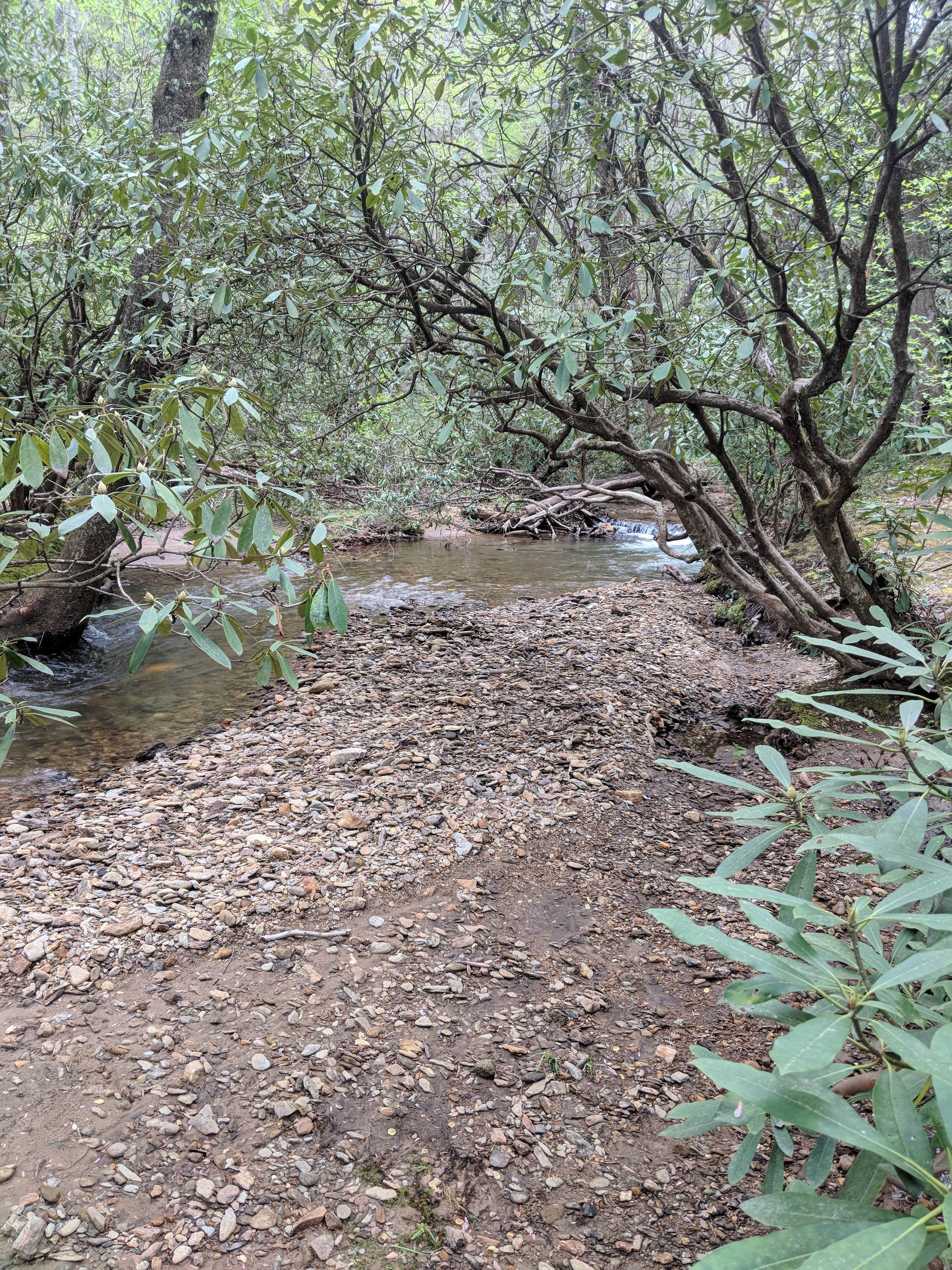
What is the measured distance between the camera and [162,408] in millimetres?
1671

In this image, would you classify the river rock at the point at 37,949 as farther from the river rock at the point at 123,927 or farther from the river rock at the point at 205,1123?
the river rock at the point at 205,1123

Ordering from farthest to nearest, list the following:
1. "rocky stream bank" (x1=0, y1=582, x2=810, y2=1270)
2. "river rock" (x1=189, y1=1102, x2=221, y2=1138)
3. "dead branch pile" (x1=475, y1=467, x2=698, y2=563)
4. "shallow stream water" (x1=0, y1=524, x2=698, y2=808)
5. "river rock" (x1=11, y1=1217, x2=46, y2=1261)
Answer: "dead branch pile" (x1=475, y1=467, x2=698, y2=563), "shallow stream water" (x1=0, y1=524, x2=698, y2=808), "river rock" (x1=189, y1=1102, x2=221, y2=1138), "rocky stream bank" (x1=0, y1=582, x2=810, y2=1270), "river rock" (x1=11, y1=1217, x2=46, y2=1261)

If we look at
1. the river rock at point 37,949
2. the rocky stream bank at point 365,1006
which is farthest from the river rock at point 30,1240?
the river rock at point 37,949

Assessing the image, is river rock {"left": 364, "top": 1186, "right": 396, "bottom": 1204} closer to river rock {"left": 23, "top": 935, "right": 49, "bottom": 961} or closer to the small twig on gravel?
the small twig on gravel

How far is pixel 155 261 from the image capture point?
579 cm

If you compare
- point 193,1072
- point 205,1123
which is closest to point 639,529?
point 193,1072

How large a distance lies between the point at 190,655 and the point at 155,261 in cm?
347

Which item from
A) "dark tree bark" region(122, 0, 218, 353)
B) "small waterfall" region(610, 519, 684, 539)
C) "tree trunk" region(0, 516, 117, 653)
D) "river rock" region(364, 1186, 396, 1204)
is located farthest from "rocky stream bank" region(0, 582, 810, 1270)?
"small waterfall" region(610, 519, 684, 539)

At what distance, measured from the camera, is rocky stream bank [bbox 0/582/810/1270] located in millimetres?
1918

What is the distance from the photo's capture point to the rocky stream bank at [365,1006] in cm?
192

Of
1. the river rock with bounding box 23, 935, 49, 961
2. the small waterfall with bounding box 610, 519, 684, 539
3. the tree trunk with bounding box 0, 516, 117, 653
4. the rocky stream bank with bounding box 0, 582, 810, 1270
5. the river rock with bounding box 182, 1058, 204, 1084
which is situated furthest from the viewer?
the small waterfall with bounding box 610, 519, 684, 539

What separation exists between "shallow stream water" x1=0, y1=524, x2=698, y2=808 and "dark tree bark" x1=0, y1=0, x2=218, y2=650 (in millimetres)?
490

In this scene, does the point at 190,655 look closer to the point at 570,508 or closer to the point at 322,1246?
the point at 570,508

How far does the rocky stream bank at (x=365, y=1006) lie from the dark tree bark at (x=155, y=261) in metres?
2.45
